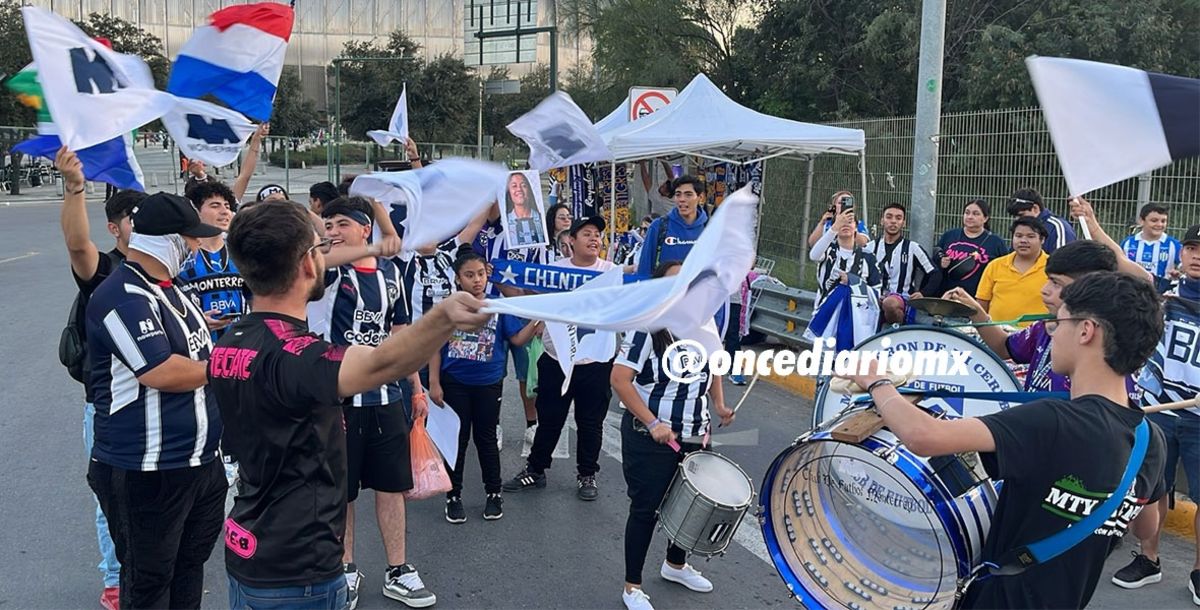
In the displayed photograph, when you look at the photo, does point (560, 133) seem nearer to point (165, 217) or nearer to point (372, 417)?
point (372, 417)

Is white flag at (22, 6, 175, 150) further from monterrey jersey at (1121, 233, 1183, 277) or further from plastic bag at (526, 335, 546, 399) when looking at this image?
monterrey jersey at (1121, 233, 1183, 277)

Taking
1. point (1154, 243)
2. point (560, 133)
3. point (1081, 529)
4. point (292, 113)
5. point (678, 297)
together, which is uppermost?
point (292, 113)

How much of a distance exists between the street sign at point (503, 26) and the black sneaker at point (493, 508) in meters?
24.1

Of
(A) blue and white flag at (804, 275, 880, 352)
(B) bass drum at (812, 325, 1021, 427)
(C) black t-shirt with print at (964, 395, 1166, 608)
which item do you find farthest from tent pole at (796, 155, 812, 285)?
(C) black t-shirt with print at (964, 395, 1166, 608)

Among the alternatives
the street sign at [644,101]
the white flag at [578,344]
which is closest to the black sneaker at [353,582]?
the white flag at [578,344]

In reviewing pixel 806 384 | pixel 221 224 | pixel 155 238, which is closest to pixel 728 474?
pixel 155 238

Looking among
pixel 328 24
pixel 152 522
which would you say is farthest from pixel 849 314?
pixel 328 24

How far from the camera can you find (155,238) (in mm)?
3441

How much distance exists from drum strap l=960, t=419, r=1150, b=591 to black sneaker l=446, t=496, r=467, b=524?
3566mm

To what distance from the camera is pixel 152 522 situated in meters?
3.41

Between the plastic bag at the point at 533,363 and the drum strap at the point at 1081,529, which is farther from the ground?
the drum strap at the point at 1081,529

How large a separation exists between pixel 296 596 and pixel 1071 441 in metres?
2.22

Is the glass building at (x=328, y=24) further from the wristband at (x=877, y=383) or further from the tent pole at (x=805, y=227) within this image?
the wristband at (x=877, y=383)

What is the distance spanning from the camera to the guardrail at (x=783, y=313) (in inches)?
380
